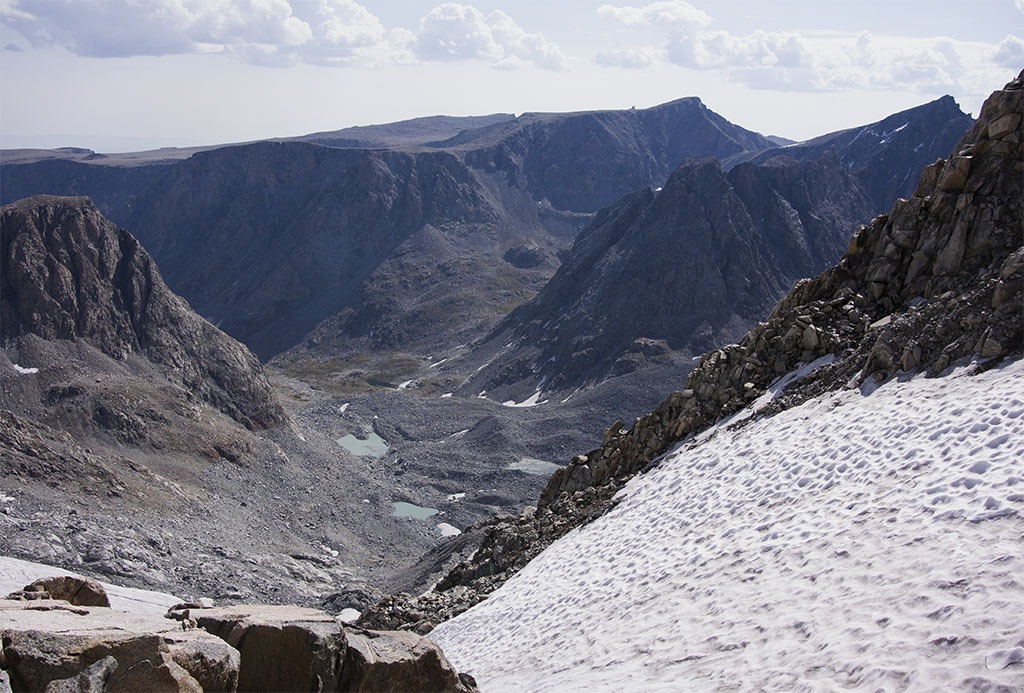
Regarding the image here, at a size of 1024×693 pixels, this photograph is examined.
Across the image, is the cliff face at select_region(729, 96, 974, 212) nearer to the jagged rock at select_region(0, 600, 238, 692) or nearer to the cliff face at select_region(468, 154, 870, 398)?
the cliff face at select_region(468, 154, 870, 398)

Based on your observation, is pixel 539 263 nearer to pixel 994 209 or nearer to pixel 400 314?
pixel 400 314

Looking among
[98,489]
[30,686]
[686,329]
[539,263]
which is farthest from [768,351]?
[539,263]

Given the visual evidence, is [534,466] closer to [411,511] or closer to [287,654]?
[411,511]

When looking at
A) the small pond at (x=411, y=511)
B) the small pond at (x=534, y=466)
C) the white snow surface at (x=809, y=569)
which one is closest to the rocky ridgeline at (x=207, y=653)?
the white snow surface at (x=809, y=569)

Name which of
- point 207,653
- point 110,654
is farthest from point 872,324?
point 110,654

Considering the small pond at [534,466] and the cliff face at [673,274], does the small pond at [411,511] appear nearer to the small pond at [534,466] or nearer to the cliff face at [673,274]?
the small pond at [534,466]

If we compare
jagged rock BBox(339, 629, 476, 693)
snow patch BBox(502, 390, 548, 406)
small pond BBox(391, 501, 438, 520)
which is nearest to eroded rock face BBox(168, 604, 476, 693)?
jagged rock BBox(339, 629, 476, 693)
